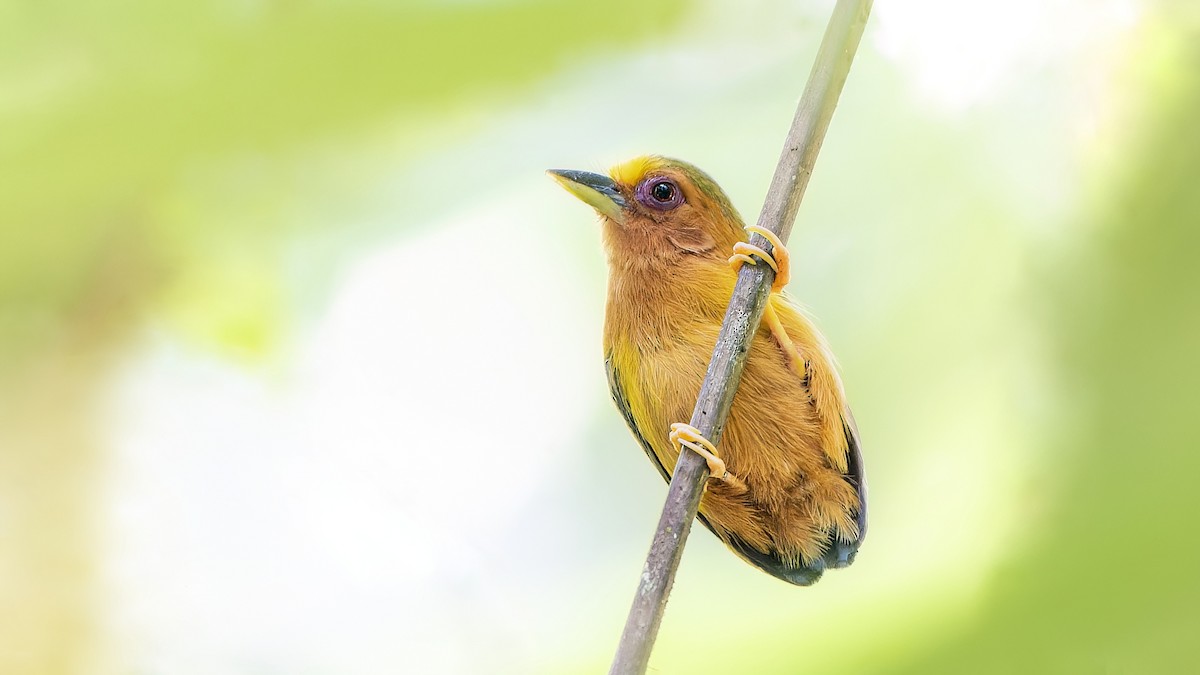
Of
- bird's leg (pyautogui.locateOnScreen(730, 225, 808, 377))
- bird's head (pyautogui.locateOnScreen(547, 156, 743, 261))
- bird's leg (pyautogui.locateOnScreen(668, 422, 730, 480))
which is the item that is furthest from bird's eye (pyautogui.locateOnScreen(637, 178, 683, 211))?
bird's leg (pyautogui.locateOnScreen(668, 422, 730, 480))

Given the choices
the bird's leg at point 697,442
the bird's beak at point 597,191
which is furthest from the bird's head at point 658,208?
the bird's leg at point 697,442

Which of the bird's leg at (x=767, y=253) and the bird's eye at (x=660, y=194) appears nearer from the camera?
the bird's leg at (x=767, y=253)

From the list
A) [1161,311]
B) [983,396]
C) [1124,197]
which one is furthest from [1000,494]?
[1124,197]

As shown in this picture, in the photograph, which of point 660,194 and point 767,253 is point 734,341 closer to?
point 767,253

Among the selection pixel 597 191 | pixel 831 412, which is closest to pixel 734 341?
pixel 831 412

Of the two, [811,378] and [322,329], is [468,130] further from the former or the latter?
[811,378]

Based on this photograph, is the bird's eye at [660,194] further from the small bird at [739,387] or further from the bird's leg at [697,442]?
the bird's leg at [697,442]
